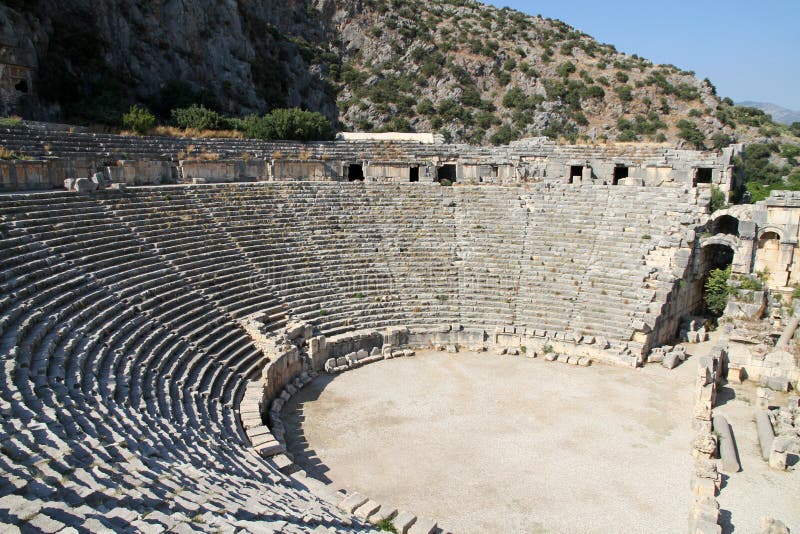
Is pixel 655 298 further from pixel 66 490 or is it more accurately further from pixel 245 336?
pixel 66 490

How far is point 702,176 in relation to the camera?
20.3 m

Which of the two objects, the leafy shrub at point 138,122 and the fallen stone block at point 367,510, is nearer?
the fallen stone block at point 367,510

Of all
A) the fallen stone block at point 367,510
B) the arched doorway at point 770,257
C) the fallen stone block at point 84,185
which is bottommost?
the fallen stone block at point 367,510

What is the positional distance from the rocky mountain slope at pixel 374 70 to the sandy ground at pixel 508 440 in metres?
19.6

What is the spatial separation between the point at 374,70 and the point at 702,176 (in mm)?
30096

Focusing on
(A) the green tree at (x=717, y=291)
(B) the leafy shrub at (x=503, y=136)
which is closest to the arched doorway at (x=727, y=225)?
(A) the green tree at (x=717, y=291)

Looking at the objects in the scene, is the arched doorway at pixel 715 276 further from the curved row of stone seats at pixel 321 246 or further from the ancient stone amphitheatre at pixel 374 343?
the curved row of stone seats at pixel 321 246

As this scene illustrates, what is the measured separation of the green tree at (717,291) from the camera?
17.3 meters

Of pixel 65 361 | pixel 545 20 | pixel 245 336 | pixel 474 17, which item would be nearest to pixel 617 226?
pixel 245 336

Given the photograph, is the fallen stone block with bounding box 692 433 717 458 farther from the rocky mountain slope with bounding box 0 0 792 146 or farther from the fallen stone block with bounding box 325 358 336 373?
the rocky mountain slope with bounding box 0 0 792 146

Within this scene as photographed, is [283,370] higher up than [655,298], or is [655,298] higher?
[655,298]

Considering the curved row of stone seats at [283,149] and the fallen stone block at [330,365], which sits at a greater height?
the curved row of stone seats at [283,149]

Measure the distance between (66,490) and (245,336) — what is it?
26.1 feet

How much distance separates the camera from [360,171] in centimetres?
2278
